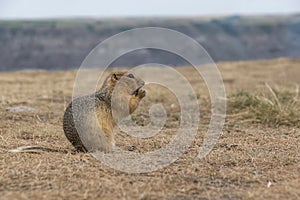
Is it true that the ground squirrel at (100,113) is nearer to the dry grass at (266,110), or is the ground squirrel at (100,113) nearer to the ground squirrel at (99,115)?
the ground squirrel at (99,115)

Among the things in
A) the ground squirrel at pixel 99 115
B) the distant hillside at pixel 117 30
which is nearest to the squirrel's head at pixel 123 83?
the ground squirrel at pixel 99 115

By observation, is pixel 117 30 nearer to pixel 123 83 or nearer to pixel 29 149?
pixel 123 83

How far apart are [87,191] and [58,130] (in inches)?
127

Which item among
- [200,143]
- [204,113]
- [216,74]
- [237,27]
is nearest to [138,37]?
[237,27]

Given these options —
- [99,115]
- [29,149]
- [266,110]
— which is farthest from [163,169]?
[266,110]

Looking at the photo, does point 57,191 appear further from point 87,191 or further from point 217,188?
point 217,188

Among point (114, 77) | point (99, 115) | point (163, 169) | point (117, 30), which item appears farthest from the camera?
point (117, 30)

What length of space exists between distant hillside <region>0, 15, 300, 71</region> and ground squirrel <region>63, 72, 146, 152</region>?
30228mm

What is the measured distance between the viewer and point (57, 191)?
4391 millimetres

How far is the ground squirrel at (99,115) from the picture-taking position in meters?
5.77

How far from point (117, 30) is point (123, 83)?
46.4 metres

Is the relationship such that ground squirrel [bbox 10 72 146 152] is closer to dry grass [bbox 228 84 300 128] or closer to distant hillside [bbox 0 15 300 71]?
dry grass [bbox 228 84 300 128]

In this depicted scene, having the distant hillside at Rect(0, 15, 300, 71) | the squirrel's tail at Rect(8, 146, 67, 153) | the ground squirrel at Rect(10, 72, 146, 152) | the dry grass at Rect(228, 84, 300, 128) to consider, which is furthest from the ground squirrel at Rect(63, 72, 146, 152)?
the distant hillside at Rect(0, 15, 300, 71)

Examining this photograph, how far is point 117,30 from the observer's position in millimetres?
52219
